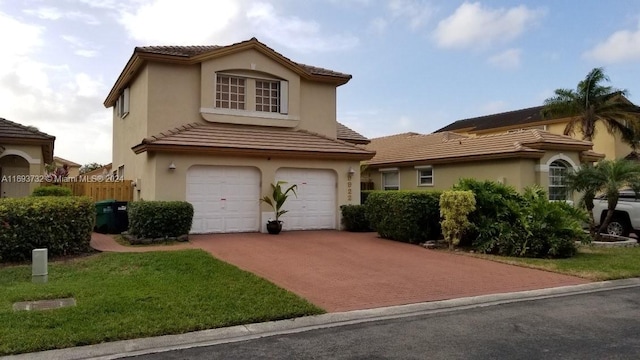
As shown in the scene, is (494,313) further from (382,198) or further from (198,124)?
(198,124)

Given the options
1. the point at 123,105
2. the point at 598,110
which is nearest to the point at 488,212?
the point at 123,105

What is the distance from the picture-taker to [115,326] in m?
6.08

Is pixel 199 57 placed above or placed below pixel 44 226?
above

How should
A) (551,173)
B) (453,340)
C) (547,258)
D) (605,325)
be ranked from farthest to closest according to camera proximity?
1. (551,173)
2. (547,258)
3. (605,325)
4. (453,340)

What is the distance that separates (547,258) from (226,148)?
9.80 metres

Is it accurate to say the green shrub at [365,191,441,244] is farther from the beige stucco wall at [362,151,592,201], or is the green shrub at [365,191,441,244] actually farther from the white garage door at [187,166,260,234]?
the beige stucco wall at [362,151,592,201]

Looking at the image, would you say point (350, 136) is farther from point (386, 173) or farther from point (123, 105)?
point (123, 105)

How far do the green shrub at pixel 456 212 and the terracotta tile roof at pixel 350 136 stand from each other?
28.8 feet

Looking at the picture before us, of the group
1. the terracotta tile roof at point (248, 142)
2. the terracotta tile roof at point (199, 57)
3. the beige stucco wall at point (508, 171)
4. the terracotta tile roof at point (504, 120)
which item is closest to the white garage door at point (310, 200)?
the terracotta tile roof at point (248, 142)

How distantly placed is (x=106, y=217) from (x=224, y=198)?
3.82m

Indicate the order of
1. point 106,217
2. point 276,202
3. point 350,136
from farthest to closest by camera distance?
point 350,136
point 276,202
point 106,217

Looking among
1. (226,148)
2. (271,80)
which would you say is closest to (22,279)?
(226,148)

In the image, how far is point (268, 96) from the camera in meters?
18.3

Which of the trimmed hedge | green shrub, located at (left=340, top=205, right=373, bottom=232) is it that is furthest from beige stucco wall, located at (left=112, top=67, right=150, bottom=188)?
green shrub, located at (left=340, top=205, right=373, bottom=232)
